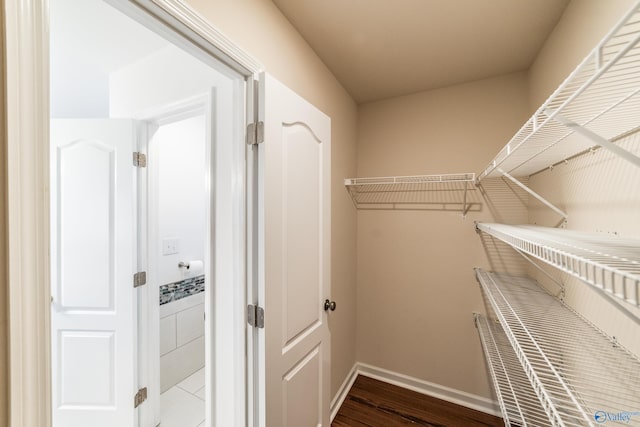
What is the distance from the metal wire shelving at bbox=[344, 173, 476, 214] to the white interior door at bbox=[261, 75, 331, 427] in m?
0.70

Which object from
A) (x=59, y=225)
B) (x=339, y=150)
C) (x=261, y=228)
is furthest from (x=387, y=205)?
(x=59, y=225)

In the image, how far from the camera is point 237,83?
3.37 feet

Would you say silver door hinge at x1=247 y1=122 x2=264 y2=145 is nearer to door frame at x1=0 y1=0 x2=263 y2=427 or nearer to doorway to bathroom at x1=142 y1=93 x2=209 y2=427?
door frame at x1=0 y1=0 x2=263 y2=427

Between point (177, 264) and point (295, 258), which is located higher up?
point (295, 258)

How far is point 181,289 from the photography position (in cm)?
218

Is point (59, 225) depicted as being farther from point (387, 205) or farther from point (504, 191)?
point (504, 191)

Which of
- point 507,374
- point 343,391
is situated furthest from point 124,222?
point 507,374

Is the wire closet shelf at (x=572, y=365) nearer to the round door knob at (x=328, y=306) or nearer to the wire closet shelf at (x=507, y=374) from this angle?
the wire closet shelf at (x=507, y=374)

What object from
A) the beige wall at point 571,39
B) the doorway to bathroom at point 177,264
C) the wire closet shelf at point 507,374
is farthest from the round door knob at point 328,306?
the beige wall at point 571,39

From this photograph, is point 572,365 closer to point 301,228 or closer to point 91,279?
point 301,228

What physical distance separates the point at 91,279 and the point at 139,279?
267 mm

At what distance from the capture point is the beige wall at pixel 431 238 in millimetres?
1734

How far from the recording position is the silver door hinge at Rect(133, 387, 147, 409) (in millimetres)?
1497

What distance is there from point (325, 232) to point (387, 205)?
2.82ft
